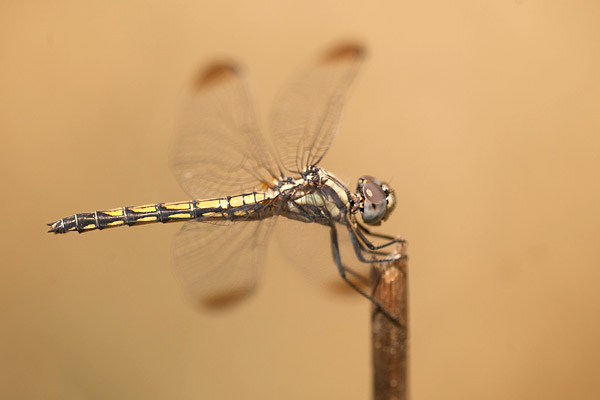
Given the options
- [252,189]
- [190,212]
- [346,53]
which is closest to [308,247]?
[252,189]

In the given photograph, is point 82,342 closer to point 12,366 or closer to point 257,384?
point 12,366

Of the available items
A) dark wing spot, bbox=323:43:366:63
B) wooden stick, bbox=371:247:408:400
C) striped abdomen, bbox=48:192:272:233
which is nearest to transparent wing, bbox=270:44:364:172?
dark wing spot, bbox=323:43:366:63

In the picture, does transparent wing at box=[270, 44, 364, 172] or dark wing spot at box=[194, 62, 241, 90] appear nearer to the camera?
transparent wing at box=[270, 44, 364, 172]

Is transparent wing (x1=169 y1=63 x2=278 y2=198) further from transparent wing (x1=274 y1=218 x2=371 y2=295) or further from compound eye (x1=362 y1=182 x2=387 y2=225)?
compound eye (x1=362 y1=182 x2=387 y2=225)

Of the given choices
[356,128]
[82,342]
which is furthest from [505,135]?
[82,342]

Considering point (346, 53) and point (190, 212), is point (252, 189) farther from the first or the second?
point (346, 53)

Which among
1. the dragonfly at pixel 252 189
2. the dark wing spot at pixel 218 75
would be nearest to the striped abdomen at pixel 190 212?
the dragonfly at pixel 252 189
